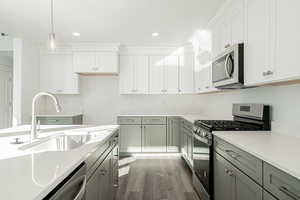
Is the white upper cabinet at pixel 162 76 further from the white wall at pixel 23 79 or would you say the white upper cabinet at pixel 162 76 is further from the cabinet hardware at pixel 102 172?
the cabinet hardware at pixel 102 172

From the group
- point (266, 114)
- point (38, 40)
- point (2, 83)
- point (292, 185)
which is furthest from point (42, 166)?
point (2, 83)

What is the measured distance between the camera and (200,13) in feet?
9.89

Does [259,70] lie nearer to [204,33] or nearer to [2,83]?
[204,33]

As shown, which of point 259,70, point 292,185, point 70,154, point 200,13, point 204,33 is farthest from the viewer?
point 204,33

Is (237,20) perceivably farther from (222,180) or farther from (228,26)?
(222,180)

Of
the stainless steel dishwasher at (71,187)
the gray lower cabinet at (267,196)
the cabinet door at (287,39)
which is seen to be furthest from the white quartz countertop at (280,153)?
the stainless steel dishwasher at (71,187)

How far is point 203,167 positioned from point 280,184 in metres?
1.38

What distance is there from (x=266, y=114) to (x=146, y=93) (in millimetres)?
2861

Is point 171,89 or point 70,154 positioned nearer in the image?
point 70,154

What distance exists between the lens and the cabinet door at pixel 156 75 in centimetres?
473

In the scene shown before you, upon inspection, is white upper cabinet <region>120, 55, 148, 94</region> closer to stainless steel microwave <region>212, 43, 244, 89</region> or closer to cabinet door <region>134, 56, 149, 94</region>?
cabinet door <region>134, 56, 149, 94</region>

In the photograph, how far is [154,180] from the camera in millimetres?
3213

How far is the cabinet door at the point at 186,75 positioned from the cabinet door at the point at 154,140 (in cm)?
109

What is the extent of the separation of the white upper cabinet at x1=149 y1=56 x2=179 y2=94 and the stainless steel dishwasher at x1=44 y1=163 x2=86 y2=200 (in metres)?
3.61
